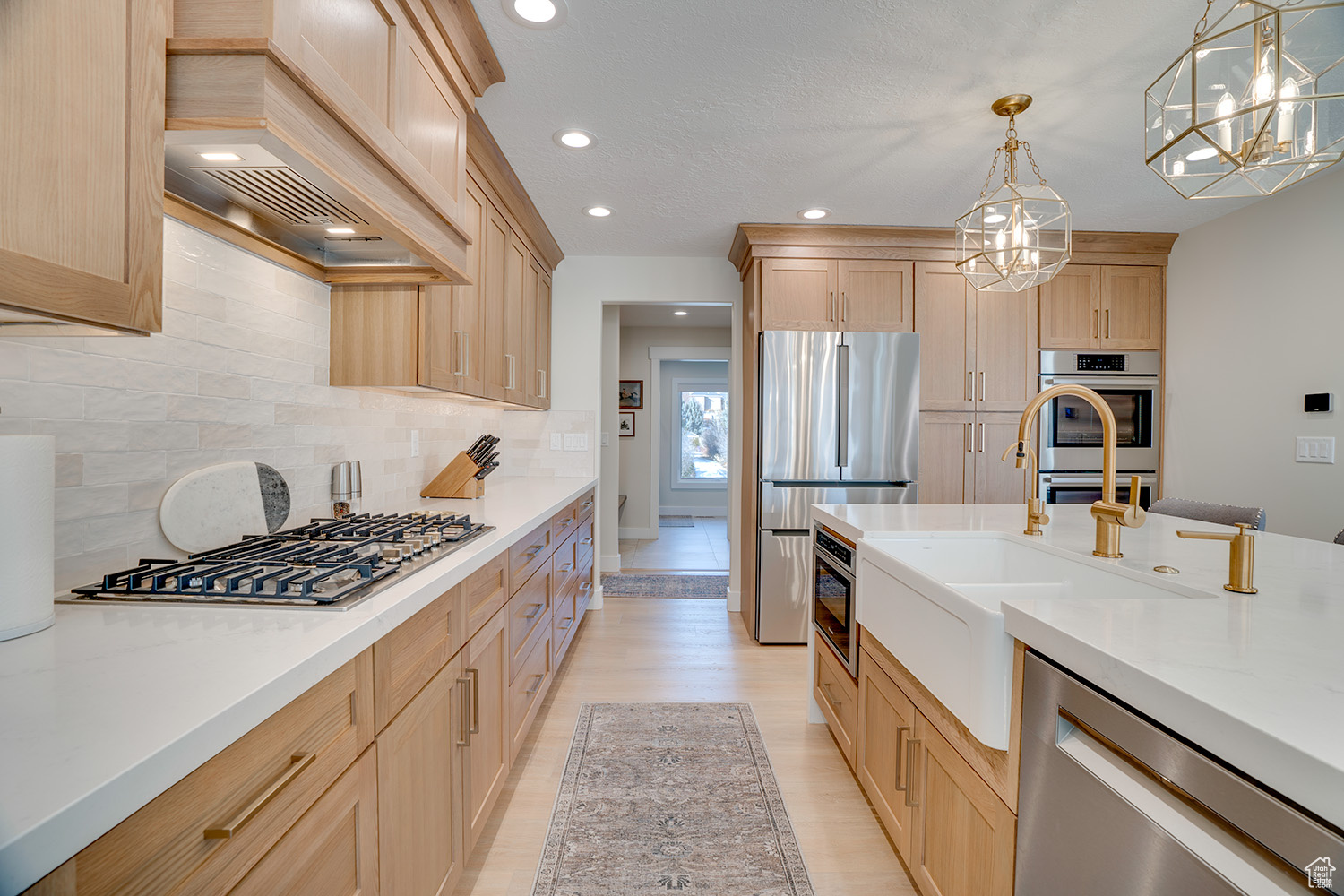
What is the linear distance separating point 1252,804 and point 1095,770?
0.25 meters

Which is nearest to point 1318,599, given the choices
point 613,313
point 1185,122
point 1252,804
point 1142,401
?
point 1252,804

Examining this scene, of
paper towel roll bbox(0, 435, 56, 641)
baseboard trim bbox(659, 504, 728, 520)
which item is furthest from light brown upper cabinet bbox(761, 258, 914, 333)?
baseboard trim bbox(659, 504, 728, 520)

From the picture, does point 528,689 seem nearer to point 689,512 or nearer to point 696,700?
point 696,700

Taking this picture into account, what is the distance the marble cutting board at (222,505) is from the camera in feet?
4.39

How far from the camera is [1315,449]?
2.83 metres

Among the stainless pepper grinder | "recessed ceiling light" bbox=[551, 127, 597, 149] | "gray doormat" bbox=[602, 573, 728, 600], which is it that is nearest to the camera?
the stainless pepper grinder

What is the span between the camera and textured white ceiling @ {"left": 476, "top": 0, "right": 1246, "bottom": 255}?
1.75 metres

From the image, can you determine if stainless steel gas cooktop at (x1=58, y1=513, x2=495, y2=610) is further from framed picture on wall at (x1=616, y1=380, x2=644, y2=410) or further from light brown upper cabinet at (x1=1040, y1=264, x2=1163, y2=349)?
framed picture on wall at (x1=616, y1=380, x2=644, y2=410)

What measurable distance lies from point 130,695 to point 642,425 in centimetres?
623

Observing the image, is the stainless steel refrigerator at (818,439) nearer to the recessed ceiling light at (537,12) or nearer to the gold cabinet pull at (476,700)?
the recessed ceiling light at (537,12)

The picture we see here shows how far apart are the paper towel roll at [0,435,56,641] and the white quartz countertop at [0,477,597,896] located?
→ 37 mm

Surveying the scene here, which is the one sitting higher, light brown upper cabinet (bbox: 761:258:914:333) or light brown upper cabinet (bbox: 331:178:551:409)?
light brown upper cabinet (bbox: 761:258:914:333)

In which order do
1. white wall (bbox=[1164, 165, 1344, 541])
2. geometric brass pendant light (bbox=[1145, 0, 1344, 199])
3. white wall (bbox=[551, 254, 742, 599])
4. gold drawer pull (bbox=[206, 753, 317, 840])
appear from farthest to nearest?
white wall (bbox=[551, 254, 742, 599]) < white wall (bbox=[1164, 165, 1344, 541]) < geometric brass pendant light (bbox=[1145, 0, 1344, 199]) < gold drawer pull (bbox=[206, 753, 317, 840])

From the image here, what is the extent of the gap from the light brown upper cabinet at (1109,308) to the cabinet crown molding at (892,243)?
70mm
